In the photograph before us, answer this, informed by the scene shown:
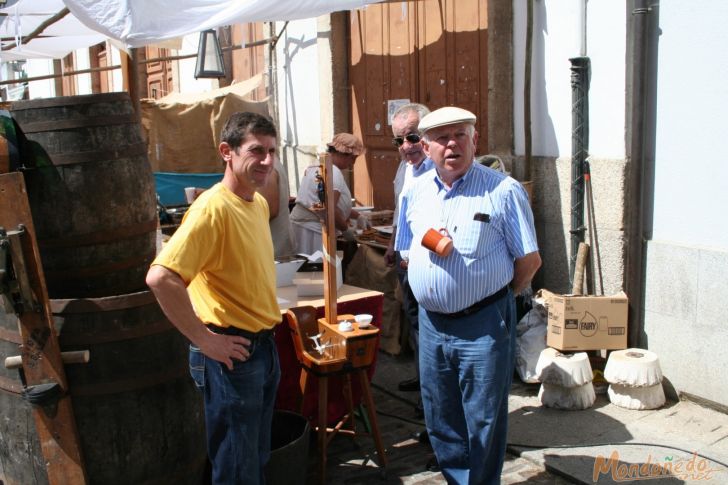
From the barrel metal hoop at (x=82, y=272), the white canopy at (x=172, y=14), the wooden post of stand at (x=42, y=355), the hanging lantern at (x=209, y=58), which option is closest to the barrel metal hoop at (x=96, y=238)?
the barrel metal hoop at (x=82, y=272)

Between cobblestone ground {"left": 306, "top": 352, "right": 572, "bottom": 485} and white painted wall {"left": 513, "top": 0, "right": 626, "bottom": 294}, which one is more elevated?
white painted wall {"left": 513, "top": 0, "right": 626, "bottom": 294}

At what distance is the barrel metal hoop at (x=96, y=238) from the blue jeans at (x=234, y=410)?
761mm

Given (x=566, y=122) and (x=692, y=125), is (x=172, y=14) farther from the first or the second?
(x=692, y=125)

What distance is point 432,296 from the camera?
10.9ft

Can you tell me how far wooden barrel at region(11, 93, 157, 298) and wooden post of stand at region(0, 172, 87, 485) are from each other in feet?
0.81

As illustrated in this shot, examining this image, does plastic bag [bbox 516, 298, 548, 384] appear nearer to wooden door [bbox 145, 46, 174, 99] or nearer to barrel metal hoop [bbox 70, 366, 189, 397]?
barrel metal hoop [bbox 70, 366, 189, 397]

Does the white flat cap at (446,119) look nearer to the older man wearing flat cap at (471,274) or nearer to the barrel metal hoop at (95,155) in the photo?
the older man wearing flat cap at (471,274)

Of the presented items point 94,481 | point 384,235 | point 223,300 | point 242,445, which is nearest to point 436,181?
point 223,300

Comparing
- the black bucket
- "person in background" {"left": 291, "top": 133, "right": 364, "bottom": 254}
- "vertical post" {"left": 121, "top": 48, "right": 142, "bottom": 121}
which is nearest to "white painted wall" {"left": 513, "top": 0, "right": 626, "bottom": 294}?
"person in background" {"left": 291, "top": 133, "right": 364, "bottom": 254}

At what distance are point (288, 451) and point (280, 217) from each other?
2183 mm

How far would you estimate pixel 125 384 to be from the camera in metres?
3.27

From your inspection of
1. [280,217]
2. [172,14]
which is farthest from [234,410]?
[172,14]

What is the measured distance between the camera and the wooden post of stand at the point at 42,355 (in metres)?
3.06

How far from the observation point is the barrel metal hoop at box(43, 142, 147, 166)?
332 cm
